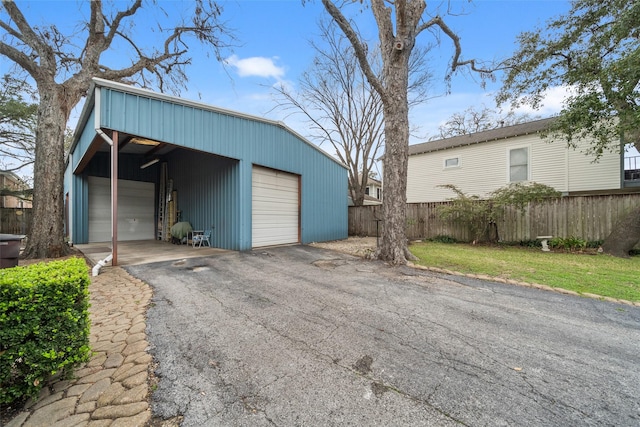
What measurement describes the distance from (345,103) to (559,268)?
14.5 m

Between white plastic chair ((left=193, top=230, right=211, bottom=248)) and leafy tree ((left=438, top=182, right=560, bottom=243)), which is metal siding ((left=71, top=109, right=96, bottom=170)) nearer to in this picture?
white plastic chair ((left=193, top=230, right=211, bottom=248))

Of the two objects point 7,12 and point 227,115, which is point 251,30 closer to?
point 227,115

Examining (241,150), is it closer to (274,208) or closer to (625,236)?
(274,208)

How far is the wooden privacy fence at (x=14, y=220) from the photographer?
13.6 meters

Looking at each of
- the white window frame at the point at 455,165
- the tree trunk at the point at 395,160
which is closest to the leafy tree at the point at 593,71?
the white window frame at the point at 455,165

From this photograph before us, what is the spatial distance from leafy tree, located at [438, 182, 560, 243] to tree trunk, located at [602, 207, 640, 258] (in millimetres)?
1796

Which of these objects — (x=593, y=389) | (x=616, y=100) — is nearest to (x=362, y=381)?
(x=593, y=389)

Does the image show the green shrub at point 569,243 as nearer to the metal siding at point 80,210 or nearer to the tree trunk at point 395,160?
the tree trunk at point 395,160

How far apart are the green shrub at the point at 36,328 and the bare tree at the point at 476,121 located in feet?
75.1

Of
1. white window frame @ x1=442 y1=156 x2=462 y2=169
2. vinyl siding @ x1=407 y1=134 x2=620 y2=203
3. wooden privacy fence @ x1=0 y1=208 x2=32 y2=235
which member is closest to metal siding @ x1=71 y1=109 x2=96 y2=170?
wooden privacy fence @ x1=0 y1=208 x2=32 y2=235

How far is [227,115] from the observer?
24.3ft

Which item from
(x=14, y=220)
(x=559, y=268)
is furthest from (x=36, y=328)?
(x=14, y=220)

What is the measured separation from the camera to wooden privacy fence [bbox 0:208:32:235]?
13.6 meters

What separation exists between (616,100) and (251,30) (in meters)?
10.8
